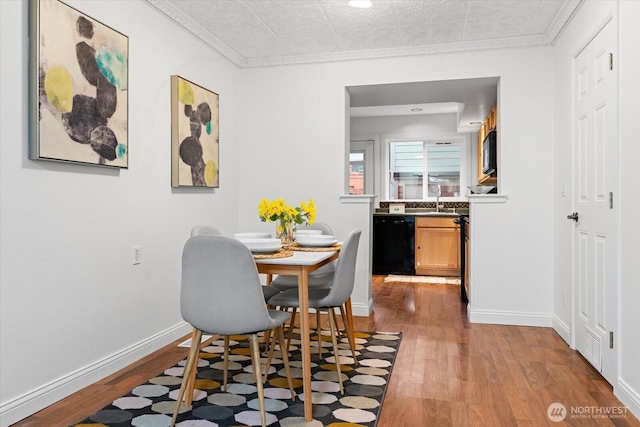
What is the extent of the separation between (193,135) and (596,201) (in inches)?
111

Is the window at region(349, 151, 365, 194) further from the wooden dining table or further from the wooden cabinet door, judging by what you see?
the wooden dining table

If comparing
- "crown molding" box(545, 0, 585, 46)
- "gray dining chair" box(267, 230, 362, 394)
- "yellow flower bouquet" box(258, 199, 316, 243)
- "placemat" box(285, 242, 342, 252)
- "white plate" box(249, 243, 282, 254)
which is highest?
"crown molding" box(545, 0, 585, 46)

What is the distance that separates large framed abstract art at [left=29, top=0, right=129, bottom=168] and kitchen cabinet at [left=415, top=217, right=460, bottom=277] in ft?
15.4

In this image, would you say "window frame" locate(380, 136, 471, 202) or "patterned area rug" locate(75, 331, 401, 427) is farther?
"window frame" locate(380, 136, 471, 202)

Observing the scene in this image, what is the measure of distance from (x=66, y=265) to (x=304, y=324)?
1295 millimetres

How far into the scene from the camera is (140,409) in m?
2.26

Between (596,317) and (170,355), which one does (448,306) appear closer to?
(596,317)

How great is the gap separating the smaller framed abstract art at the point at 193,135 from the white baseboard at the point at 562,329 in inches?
117

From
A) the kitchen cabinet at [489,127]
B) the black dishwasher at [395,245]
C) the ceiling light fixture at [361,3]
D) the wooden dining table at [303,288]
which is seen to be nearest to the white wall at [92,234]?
the wooden dining table at [303,288]

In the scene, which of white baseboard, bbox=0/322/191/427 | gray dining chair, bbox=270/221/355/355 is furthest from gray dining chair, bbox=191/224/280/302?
white baseboard, bbox=0/322/191/427

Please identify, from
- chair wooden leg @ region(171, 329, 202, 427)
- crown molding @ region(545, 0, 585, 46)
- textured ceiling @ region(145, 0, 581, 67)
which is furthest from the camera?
textured ceiling @ region(145, 0, 581, 67)

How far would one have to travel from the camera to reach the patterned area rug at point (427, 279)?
20.4 feet

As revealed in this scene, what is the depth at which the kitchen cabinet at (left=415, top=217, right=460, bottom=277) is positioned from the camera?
662 centimetres

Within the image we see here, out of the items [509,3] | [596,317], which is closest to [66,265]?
[596,317]
